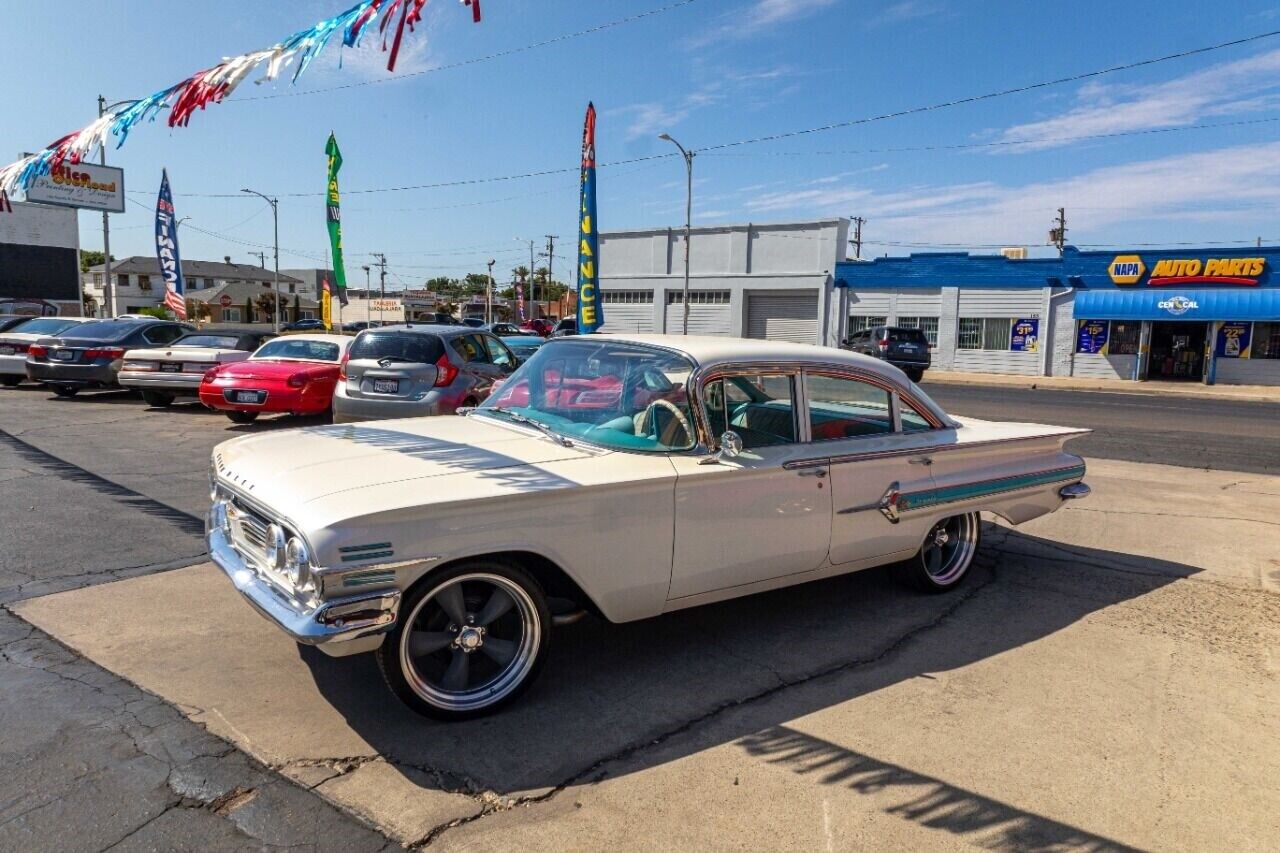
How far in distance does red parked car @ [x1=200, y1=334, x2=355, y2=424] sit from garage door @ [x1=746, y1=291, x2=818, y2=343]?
1196 inches

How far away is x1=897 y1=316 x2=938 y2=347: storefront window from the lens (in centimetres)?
3694

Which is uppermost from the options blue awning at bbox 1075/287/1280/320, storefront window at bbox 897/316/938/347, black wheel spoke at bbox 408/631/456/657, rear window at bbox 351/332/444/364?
blue awning at bbox 1075/287/1280/320

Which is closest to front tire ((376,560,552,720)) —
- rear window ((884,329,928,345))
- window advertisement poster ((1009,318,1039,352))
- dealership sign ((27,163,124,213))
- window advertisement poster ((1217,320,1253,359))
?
rear window ((884,329,928,345))

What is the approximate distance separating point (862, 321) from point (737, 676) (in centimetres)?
3690

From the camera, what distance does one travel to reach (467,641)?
11.3 ft

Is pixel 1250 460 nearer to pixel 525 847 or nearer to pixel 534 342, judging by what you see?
pixel 534 342

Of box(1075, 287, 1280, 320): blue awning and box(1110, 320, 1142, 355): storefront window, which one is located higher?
box(1075, 287, 1280, 320): blue awning

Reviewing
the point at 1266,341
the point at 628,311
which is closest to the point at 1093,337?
the point at 1266,341

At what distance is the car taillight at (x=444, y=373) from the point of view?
9.42 meters

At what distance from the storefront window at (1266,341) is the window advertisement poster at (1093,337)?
182 inches

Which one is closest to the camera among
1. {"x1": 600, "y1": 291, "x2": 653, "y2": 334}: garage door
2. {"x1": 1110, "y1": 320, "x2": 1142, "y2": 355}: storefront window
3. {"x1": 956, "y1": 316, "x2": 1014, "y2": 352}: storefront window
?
{"x1": 1110, "y1": 320, "x2": 1142, "y2": 355}: storefront window

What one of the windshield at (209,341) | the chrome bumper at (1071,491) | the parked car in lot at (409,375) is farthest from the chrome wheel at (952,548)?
the windshield at (209,341)

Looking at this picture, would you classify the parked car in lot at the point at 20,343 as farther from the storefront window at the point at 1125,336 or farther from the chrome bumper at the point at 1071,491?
the storefront window at the point at 1125,336

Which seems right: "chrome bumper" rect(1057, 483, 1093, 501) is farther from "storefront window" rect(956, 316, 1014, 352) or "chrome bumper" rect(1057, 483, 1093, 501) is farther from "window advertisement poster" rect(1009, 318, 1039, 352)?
"storefront window" rect(956, 316, 1014, 352)
